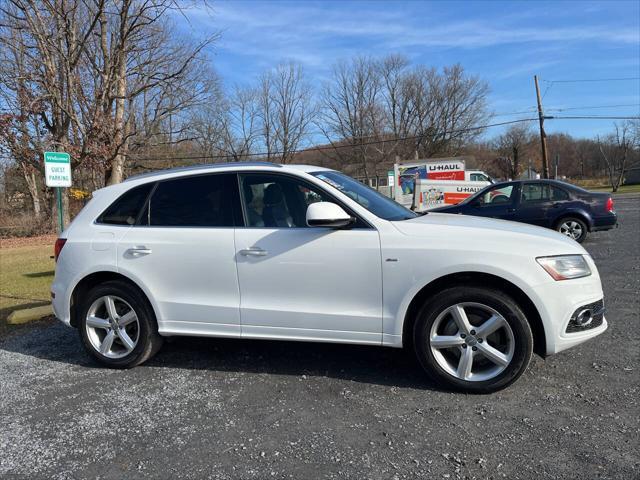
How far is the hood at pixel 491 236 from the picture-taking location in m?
3.39

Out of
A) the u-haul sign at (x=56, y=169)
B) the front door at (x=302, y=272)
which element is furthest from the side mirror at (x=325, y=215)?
the u-haul sign at (x=56, y=169)

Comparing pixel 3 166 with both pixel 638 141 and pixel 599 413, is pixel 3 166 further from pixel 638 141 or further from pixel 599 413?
pixel 638 141

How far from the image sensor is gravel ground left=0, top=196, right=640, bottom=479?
2652 millimetres

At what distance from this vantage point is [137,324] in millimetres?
4156

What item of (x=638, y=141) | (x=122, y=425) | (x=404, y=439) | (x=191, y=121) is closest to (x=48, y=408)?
(x=122, y=425)

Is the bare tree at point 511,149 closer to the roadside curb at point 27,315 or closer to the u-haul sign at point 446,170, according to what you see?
the u-haul sign at point 446,170

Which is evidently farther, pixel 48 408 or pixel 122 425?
pixel 48 408

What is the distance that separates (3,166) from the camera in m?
32.2

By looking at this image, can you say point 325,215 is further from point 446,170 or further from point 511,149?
point 511,149

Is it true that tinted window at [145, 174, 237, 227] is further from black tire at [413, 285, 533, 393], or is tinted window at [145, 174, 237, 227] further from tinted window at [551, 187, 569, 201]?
tinted window at [551, 187, 569, 201]

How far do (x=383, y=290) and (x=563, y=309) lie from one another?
1260mm

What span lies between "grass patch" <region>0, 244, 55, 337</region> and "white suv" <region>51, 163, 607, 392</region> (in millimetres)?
2584

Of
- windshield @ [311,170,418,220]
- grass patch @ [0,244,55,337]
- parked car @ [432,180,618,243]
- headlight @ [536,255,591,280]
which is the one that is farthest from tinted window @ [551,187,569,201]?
grass patch @ [0,244,55,337]

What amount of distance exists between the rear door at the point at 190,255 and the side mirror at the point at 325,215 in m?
0.79
